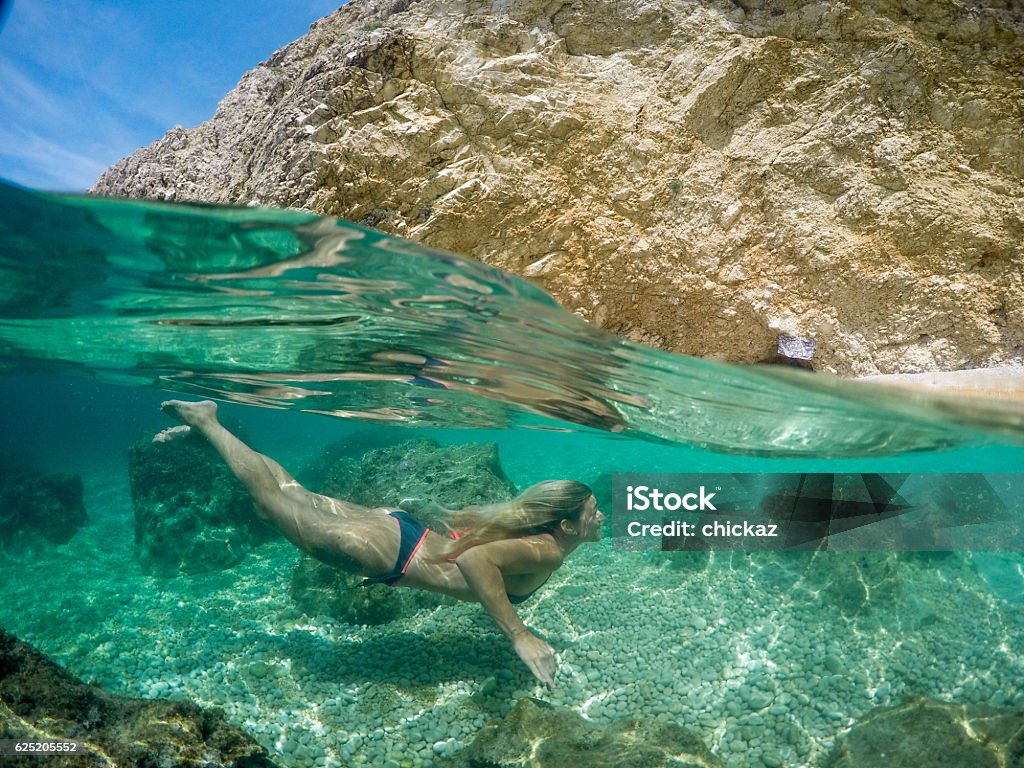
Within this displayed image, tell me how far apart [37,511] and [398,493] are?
10.8m

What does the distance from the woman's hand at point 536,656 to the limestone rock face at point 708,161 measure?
3.77m

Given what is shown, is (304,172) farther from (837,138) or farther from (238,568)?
(238,568)

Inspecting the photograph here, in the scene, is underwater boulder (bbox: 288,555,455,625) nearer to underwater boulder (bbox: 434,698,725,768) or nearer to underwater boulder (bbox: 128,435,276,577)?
underwater boulder (bbox: 434,698,725,768)

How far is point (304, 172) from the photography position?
5.96m

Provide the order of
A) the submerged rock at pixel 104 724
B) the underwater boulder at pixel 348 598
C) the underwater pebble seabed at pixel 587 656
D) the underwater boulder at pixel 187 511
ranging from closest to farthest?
the submerged rock at pixel 104 724, the underwater pebble seabed at pixel 587 656, the underwater boulder at pixel 348 598, the underwater boulder at pixel 187 511

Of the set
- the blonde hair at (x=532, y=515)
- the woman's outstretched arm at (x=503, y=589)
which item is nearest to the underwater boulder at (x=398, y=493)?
the blonde hair at (x=532, y=515)

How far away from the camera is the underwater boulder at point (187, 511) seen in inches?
443

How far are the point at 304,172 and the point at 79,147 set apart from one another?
214 centimetres

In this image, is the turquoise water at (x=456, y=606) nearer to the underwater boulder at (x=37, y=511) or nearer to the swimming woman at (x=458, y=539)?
the swimming woman at (x=458, y=539)

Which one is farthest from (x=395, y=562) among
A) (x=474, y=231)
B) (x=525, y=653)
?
(x=474, y=231)

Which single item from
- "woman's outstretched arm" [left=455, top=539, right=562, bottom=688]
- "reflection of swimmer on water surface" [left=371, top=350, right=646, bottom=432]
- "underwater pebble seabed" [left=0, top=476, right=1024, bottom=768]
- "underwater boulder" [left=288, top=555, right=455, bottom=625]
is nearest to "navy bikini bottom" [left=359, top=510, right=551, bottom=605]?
"woman's outstretched arm" [left=455, top=539, right=562, bottom=688]

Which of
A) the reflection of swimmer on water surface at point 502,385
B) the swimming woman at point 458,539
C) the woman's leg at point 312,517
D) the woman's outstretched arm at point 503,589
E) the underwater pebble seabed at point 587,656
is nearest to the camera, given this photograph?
the woman's outstretched arm at point 503,589

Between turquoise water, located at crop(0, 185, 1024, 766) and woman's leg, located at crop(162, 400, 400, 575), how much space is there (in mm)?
1484

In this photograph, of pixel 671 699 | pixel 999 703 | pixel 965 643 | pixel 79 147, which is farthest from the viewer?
pixel 965 643
